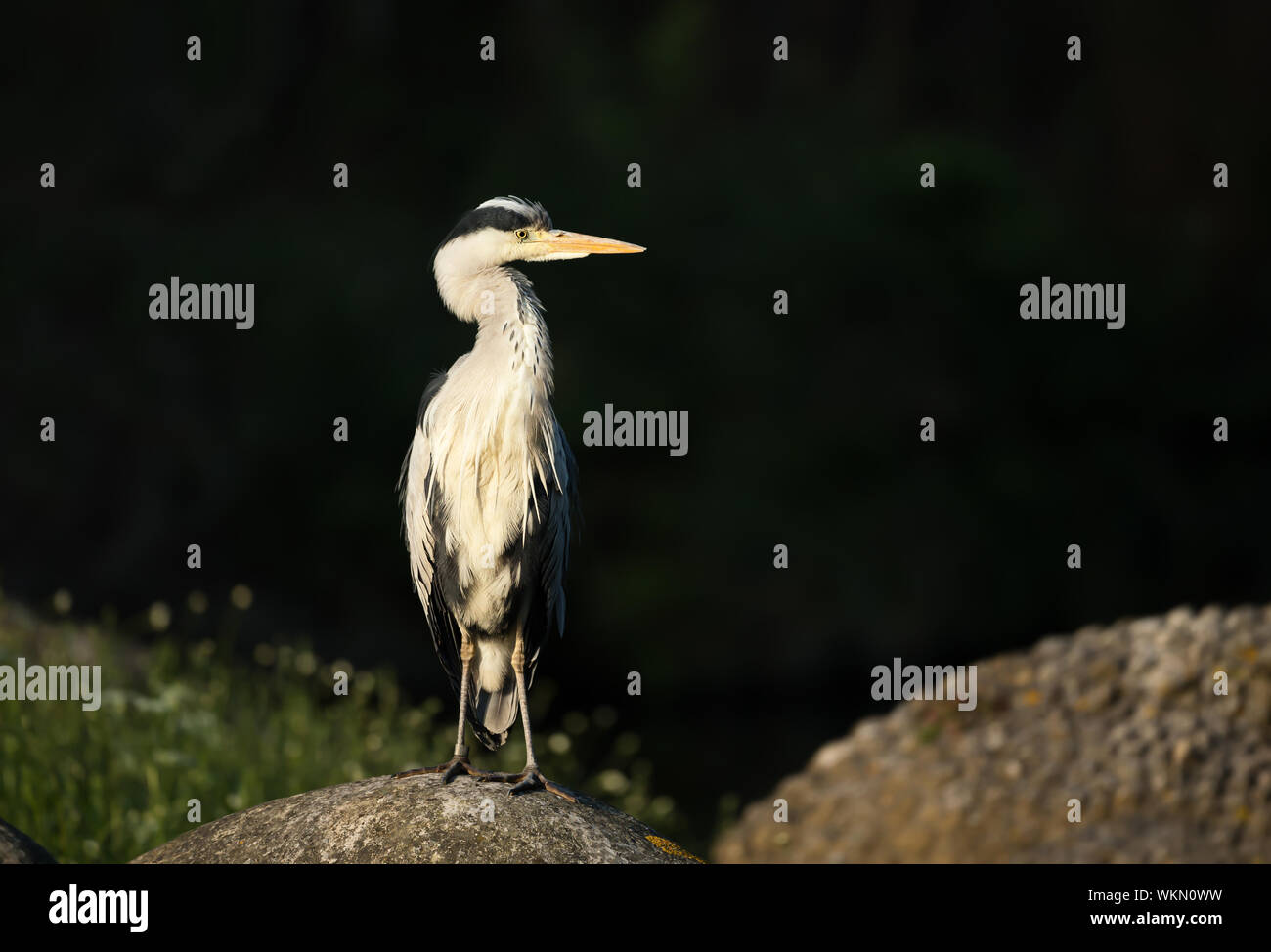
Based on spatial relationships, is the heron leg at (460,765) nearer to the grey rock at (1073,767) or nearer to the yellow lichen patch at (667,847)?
the yellow lichen patch at (667,847)

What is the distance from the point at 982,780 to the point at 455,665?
4.38m

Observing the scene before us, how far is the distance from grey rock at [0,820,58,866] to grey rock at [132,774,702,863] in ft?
1.19

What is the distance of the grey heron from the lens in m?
4.89

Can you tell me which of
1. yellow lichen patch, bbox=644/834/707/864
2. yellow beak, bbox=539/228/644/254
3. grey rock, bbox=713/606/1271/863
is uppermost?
yellow beak, bbox=539/228/644/254

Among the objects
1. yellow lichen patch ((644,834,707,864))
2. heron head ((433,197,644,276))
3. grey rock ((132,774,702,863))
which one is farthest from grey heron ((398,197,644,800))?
yellow lichen patch ((644,834,707,864))

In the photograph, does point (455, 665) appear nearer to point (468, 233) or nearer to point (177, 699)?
point (468, 233)

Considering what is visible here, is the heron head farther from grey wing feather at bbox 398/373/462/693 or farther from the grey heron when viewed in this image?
grey wing feather at bbox 398/373/462/693

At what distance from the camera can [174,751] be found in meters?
7.00

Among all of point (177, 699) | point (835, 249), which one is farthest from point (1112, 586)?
point (177, 699)

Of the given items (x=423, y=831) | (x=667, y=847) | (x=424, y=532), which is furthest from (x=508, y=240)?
(x=667, y=847)

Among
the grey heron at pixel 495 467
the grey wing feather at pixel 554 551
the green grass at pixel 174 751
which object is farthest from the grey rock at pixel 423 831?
the green grass at pixel 174 751

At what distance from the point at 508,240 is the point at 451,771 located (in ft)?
6.10

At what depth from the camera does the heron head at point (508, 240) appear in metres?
4.99

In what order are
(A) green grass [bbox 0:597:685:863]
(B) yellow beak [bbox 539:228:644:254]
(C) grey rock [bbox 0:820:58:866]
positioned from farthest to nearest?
(A) green grass [bbox 0:597:685:863] < (B) yellow beak [bbox 539:228:644:254] < (C) grey rock [bbox 0:820:58:866]
